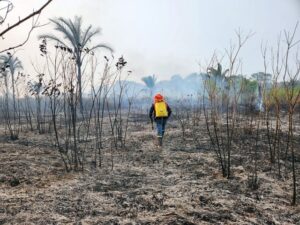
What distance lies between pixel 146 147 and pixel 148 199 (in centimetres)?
413

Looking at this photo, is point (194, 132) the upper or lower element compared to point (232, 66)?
lower

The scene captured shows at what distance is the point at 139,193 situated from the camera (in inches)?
187

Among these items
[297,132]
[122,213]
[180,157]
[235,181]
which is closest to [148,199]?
[122,213]

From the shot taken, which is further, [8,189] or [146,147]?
[146,147]

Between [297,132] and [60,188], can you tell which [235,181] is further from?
[297,132]

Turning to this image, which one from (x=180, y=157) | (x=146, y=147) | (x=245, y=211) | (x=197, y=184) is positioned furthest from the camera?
(x=146, y=147)

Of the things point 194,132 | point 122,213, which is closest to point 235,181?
point 122,213

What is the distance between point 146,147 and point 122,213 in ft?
15.1

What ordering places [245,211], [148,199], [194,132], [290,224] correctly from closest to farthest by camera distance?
1. [290,224]
2. [245,211]
3. [148,199]
4. [194,132]

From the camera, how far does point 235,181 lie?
5.45 m

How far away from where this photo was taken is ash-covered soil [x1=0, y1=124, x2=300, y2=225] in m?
3.93

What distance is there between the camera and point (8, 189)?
16.1 feet

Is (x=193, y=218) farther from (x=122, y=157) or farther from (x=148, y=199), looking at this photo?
(x=122, y=157)

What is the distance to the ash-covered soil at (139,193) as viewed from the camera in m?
3.93
